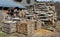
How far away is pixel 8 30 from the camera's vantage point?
11.8 m

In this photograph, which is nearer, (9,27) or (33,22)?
(9,27)

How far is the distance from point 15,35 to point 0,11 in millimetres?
6753

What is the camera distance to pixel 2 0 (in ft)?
65.2

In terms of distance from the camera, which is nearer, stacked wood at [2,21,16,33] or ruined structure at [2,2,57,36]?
stacked wood at [2,21,16,33]

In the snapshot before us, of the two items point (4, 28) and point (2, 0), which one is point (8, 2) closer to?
point (2, 0)

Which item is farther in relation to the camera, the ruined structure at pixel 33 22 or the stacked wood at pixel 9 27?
the ruined structure at pixel 33 22

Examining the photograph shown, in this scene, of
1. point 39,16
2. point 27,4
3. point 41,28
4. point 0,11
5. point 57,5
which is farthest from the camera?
point 57,5

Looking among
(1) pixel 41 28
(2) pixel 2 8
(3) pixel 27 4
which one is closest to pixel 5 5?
(2) pixel 2 8

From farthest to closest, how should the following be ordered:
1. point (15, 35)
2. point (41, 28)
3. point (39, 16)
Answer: point (39, 16), point (41, 28), point (15, 35)

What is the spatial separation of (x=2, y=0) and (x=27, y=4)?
409cm

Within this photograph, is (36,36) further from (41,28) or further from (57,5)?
(57,5)

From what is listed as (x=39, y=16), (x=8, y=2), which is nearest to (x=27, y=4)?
(x=8, y=2)

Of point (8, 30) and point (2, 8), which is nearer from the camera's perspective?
point (8, 30)

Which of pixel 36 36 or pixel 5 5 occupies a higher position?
pixel 5 5
